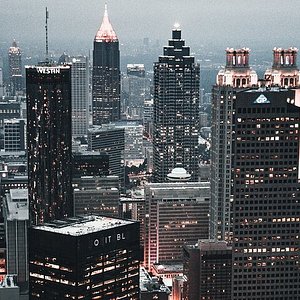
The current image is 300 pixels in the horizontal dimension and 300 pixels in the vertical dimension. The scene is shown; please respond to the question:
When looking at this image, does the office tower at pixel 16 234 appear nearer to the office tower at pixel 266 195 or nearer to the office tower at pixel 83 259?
the office tower at pixel 83 259

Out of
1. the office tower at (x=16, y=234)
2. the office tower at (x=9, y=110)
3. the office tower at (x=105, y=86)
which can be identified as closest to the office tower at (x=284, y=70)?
the office tower at (x=16, y=234)

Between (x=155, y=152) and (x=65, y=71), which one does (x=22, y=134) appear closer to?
(x=155, y=152)

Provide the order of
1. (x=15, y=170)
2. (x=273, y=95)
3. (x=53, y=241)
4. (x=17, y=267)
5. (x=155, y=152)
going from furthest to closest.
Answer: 1. (x=155, y=152)
2. (x=15, y=170)
3. (x=17, y=267)
4. (x=273, y=95)
5. (x=53, y=241)

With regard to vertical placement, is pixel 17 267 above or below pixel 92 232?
below

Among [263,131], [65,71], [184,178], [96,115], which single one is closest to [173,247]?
[184,178]

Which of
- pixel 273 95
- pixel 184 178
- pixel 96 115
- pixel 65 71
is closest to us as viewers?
pixel 273 95

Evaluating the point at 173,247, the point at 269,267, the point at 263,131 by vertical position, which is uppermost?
the point at 263,131

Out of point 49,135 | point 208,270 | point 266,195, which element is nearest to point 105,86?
point 49,135

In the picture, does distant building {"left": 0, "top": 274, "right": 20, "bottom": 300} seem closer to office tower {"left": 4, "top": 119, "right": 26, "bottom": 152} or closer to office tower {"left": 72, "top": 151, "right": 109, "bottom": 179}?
office tower {"left": 72, "top": 151, "right": 109, "bottom": 179}
